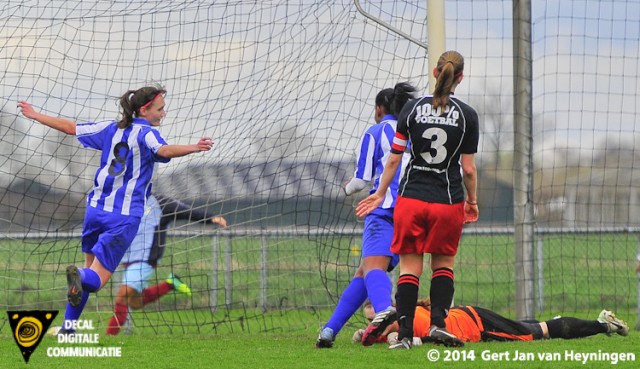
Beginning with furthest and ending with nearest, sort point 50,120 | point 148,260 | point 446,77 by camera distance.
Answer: point 148,260 → point 50,120 → point 446,77

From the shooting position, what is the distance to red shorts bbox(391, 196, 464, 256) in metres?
6.57

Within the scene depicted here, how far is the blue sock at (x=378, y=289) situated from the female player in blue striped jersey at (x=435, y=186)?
49 cm

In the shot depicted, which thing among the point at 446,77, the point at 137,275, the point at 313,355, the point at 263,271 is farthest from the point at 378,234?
the point at 263,271

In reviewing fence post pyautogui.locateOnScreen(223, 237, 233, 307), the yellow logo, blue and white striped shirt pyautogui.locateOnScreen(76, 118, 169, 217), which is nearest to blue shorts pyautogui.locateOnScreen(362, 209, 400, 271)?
blue and white striped shirt pyautogui.locateOnScreen(76, 118, 169, 217)

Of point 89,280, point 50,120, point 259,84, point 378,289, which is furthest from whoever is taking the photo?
point 259,84

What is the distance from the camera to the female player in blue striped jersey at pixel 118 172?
7.88 m

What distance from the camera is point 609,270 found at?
15453mm

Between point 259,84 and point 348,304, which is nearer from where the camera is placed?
point 348,304

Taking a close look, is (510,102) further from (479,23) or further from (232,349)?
(232,349)

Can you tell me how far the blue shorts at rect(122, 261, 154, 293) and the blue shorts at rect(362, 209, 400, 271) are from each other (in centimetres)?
321

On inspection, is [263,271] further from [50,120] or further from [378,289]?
[378,289]

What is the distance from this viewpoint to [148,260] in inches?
403

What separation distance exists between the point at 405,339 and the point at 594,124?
13.2ft

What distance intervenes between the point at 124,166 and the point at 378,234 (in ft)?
6.40
